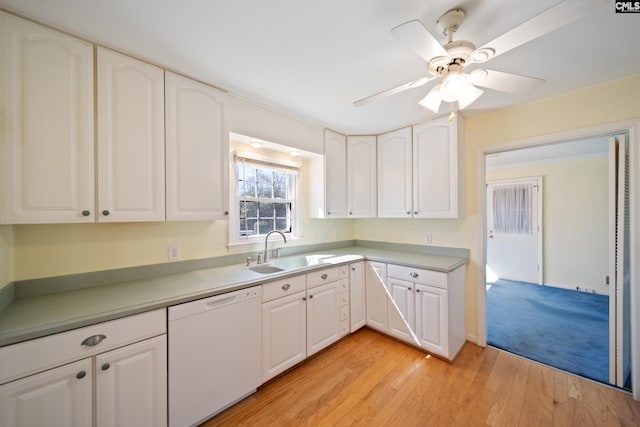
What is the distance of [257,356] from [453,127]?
271cm

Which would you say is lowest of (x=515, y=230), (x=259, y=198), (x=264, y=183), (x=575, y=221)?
(x=515, y=230)

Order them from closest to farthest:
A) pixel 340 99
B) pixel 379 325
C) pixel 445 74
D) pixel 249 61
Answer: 1. pixel 445 74
2. pixel 249 61
3. pixel 340 99
4. pixel 379 325

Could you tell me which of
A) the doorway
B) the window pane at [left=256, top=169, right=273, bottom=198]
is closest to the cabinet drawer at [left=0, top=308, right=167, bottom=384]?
the window pane at [left=256, top=169, right=273, bottom=198]

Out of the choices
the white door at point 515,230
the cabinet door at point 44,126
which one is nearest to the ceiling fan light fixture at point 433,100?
the cabinet door at point 44,126

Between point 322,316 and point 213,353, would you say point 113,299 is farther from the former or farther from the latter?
point 322,316

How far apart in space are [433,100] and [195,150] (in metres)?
1.66

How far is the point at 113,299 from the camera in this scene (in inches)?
52.6

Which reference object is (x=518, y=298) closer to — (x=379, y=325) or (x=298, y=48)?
(x=379, y=325)

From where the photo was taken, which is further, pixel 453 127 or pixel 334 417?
pixel 453 127

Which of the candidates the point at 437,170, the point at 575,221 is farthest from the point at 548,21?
the point at 575,221

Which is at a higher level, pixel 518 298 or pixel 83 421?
pixel 83 421

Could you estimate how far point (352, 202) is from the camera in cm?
301

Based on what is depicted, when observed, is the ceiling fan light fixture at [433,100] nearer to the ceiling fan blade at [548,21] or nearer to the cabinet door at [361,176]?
the ceiling fan blade at [548,21]

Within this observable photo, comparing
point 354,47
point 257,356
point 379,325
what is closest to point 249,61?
point 354,47
